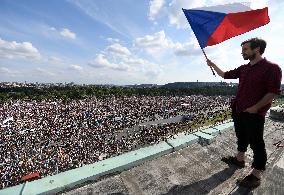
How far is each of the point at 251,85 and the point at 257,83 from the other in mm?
71

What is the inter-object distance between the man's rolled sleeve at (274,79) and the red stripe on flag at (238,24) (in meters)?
1.28

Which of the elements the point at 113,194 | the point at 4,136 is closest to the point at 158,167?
the point at 113,194

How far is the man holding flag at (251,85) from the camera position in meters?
2.62

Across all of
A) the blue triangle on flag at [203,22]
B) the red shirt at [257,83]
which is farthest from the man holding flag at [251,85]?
the blue triangle on flag at [203,22]

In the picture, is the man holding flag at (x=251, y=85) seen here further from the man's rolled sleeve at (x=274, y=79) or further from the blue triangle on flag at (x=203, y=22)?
the blue triangle on flag at (x=203, y=22)

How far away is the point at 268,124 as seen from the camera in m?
6.03

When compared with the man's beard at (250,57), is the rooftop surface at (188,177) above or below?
below

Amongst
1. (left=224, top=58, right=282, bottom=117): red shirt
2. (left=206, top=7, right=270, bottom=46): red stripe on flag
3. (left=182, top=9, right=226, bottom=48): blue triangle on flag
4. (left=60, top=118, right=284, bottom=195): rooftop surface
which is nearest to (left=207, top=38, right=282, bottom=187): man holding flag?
(left=224, top=58, right=282, bottom=117): red shirt

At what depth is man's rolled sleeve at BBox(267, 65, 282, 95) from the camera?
2.56 m

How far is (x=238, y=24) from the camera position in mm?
3730

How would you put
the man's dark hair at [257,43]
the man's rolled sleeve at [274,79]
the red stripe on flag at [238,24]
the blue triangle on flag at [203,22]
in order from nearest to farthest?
1. the man's rolled sleeve at [274,79]
2. the man's dark hair at [257,43]
3. the red stripe on flag at [238,24]
4. the blue triangle on flag at [203,22]

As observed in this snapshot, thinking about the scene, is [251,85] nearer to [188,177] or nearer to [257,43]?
[257,43]

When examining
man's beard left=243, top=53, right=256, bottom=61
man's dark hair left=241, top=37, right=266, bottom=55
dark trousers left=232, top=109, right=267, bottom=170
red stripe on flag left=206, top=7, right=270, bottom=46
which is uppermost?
red stripe on flag left=206, top=7, right=270, bottom=46

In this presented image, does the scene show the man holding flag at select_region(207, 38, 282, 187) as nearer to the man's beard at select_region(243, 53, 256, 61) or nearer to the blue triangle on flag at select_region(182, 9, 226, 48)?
the man's beard at select_region(243, 53, 256, 61)
